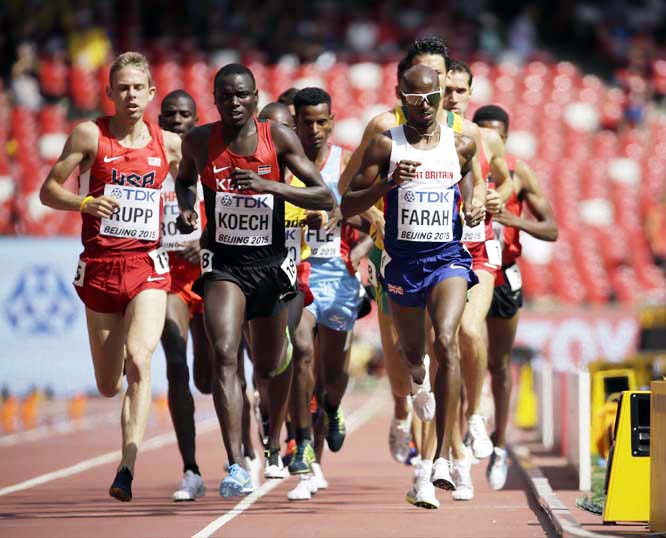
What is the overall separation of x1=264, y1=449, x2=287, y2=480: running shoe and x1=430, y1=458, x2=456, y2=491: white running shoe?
1023 millimetres

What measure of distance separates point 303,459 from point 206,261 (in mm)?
1626

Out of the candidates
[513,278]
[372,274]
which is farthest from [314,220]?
[513,278]

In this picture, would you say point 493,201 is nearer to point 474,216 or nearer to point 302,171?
point 474,216

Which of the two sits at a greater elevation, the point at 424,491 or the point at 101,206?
the point at 101,206

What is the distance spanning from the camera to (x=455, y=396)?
29.1 feet

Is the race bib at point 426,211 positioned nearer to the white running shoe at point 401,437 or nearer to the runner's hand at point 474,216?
the runner's hand at point 474,216

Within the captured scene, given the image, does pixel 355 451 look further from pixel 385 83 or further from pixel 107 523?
pixel 385 83

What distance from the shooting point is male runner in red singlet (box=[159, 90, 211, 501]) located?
10016mm

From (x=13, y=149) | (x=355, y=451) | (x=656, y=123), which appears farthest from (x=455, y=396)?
(x=656, y=123)

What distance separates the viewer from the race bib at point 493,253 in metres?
10.7

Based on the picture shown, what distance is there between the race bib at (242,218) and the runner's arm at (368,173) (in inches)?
19.5

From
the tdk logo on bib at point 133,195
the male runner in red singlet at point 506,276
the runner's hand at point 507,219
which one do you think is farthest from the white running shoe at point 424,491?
the male runner in red singlet at point 506,276

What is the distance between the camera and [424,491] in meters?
8.70

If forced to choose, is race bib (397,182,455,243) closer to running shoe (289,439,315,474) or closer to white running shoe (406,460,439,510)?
white running shoe (406,460,439,510)
